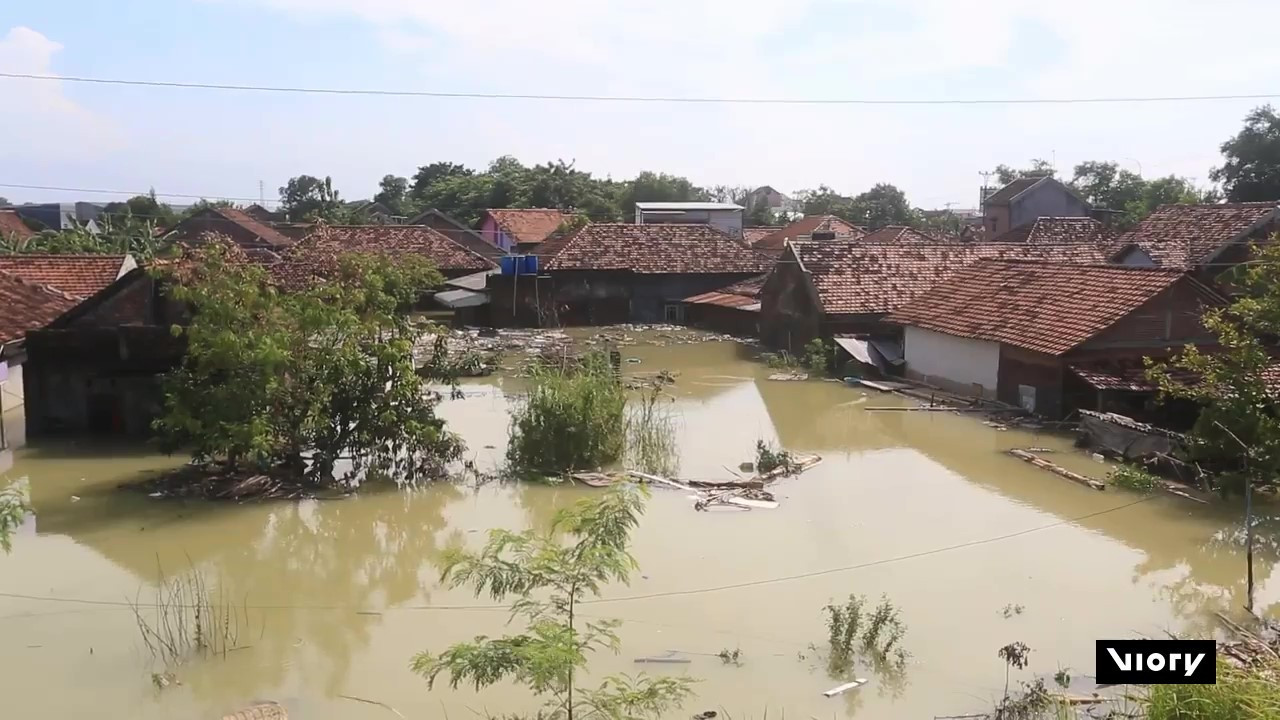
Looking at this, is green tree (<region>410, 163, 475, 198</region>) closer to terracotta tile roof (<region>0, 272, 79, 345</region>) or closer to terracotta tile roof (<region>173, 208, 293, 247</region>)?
terracotta tile roof (<region>173, 208, 293, 247</region>)

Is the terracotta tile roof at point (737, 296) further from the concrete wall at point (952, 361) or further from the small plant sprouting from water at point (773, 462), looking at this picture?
the small plant sprouting from water at point (773, 462)

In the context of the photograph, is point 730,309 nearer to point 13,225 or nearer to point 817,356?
point 817,356

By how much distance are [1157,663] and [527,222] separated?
1877 inches

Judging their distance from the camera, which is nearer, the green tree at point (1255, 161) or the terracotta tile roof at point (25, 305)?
the terracotta tile roof at point (25, 305)

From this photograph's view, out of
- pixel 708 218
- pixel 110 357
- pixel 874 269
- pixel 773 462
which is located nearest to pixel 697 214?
pixel 708 218

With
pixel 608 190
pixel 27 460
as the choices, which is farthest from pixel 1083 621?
pixel 608 190

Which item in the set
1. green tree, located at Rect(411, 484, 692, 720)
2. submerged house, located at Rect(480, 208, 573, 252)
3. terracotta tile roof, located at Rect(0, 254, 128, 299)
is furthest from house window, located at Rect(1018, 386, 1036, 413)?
submerged house, located at Rect(480, 208, 573, 252)

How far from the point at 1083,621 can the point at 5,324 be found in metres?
17.2

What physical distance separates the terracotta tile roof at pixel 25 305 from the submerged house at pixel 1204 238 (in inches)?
1014

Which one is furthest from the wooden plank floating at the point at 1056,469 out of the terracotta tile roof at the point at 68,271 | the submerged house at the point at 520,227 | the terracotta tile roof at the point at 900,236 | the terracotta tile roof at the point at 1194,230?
the submerged house at the point at 520,227

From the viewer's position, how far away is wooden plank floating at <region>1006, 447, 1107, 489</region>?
14.6m

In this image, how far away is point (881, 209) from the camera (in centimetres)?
7088

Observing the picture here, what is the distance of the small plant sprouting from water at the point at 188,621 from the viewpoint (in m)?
9.20

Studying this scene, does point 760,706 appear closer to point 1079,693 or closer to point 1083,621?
point 1079,693
